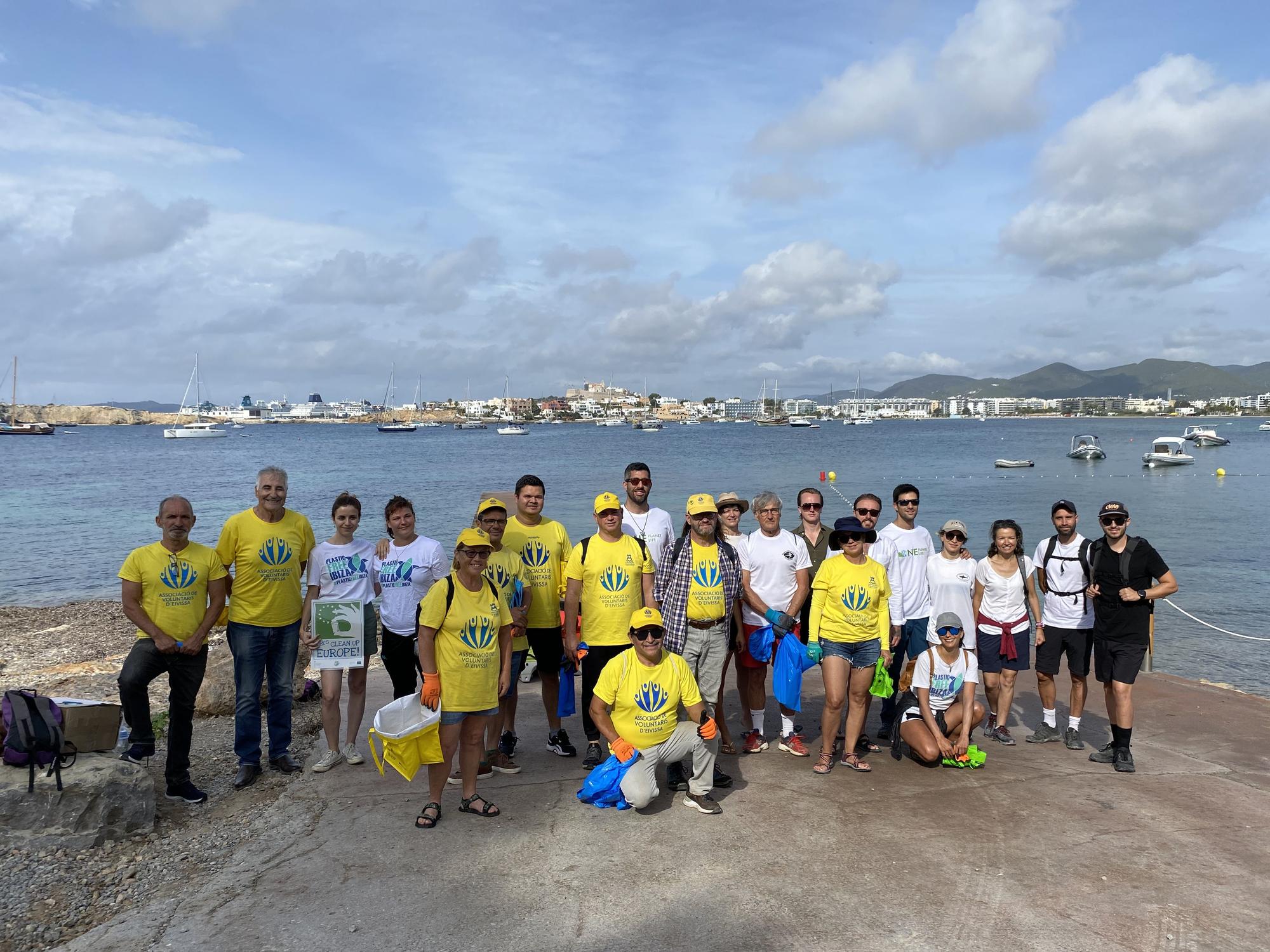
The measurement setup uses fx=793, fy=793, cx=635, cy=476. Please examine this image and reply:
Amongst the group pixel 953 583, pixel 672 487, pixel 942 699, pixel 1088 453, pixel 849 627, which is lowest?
pixel 672 487

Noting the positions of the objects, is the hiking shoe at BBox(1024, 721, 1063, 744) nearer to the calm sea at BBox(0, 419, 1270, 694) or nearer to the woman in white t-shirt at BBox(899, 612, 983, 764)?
the woman in white t-shirt at BBox(899, 612, 983, 764)

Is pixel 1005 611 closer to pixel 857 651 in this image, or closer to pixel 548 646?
pixel 857 651

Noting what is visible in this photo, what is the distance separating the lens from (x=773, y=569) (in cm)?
593

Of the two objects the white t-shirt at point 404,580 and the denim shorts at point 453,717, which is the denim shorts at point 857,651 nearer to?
the denim shorts at point 453,717

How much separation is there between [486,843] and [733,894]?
1470 millimetres

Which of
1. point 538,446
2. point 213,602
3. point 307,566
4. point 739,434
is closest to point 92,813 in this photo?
point 213,602

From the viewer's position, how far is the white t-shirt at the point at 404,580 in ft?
18.7

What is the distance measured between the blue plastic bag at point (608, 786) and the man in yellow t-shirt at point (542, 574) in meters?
0.98

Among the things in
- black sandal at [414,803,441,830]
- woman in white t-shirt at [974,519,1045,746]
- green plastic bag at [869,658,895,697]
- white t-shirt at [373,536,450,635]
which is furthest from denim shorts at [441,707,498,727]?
woman in white t-shirt at [974,519,1045,746]

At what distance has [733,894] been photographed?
13.2 ft

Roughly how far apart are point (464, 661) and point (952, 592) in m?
3.62

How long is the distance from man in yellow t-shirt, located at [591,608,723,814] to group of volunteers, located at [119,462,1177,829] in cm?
1

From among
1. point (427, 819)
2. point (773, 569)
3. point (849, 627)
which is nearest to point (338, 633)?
point (427, 819)

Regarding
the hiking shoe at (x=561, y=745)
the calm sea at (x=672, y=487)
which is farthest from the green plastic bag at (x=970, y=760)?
the calm sea at (x=672, y=487)
